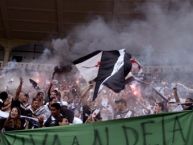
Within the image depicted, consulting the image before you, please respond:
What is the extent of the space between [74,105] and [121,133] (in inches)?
135

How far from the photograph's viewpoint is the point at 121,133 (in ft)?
13.2

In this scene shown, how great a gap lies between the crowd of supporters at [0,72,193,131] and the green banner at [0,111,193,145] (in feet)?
4.60

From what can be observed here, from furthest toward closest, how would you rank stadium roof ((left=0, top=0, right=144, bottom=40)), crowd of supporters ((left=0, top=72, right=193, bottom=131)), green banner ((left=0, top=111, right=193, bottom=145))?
stadium roof ((left=0, top=0, right=144, bottom=40)), crowd of supporters ((left=0, top=72, right=193, bottom=131)), green banner ((left=0, top=111, right=193, bottom=145))

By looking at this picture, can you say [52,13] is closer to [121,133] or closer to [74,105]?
[74,105]

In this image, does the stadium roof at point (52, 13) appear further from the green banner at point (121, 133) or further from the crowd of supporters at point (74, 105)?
the green banner at point (121, 133)

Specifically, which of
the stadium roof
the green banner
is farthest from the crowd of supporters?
the stadium roof

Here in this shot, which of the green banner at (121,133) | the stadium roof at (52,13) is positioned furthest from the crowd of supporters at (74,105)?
the stadium roof at (52,13)

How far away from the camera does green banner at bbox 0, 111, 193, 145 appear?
392 centimetres

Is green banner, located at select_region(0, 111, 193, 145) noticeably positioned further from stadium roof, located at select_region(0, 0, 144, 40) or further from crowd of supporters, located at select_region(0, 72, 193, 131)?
stadium roof, located at select_region(0, 0, 144, 40)

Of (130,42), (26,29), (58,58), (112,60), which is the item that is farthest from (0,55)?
(112,60)

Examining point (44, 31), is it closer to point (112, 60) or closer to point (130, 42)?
point (130, 42)

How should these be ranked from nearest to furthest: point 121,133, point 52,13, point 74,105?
1. point 121,133
2. point 74,105
3. point 52,13

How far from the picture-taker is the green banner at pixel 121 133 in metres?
3.92

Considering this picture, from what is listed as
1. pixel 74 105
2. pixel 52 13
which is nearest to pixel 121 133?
pixel 74 105
